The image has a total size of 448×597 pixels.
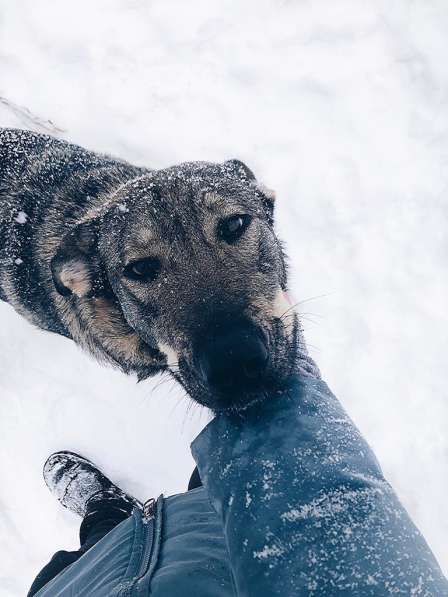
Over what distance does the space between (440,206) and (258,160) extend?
5.73 ft

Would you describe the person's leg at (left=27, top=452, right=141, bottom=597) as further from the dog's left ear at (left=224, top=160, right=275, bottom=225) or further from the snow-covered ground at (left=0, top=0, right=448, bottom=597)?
the dog's left ear at (left=224, top=160, right=275, bottom=225)

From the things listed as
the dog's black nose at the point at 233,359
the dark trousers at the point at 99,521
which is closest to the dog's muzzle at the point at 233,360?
the dog's black nose at the point at 233,359

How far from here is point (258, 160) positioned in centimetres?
464

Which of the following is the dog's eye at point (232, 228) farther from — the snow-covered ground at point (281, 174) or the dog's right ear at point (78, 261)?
the snow-covered ground at point (281, 174)

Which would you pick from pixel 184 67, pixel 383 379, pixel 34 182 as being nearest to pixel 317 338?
pixel 383 379

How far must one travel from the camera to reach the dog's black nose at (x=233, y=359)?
2.05 meters

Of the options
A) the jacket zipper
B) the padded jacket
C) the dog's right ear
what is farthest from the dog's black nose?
the dog's right ear

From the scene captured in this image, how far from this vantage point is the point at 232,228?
2.67 m

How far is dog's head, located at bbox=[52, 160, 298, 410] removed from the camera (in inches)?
82.9

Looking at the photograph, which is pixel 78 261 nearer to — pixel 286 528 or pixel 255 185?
pixel 255 185

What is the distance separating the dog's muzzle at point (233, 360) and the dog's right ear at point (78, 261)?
1.18m

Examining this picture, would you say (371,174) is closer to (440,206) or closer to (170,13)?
(440,206)

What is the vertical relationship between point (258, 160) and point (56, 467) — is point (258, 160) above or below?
above

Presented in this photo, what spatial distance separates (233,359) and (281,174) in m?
2.97
